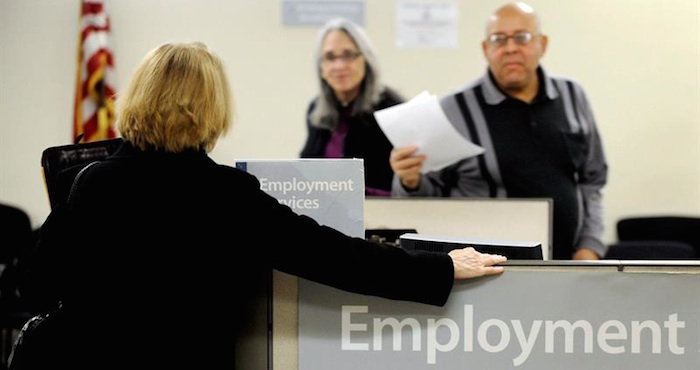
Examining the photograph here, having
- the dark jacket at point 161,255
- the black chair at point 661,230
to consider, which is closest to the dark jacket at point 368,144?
the black chair at point 661,230

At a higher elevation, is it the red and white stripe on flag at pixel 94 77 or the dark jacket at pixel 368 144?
the red and white stripe on flag at pixel 94 77

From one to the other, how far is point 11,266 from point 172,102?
3.62m

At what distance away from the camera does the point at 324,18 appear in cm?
592

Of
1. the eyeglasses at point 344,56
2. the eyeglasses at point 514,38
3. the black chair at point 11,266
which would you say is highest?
the eyeglasses at point 514,38

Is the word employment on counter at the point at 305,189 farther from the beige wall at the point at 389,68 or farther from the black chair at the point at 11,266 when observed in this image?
the beige wall at the point at 389,68

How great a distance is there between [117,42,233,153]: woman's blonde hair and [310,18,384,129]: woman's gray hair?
10.8 ft

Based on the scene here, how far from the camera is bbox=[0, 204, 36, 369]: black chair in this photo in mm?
4961

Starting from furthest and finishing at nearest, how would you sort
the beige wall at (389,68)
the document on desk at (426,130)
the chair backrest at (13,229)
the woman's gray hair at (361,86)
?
the beige wall at (389,68) < the chair backrest at (13,229) < the woman's gray hair at (361,86) < the document on desk at (426,130)

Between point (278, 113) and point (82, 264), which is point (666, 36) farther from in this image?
point (82, 264)

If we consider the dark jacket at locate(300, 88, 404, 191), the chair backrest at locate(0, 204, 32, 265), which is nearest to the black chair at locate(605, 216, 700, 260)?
the dark jacket at locate(300, 88, 404, 191)

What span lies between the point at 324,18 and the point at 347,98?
0.77 meters

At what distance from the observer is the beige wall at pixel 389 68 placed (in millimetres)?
5953

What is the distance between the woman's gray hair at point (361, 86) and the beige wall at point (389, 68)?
1.00 ft

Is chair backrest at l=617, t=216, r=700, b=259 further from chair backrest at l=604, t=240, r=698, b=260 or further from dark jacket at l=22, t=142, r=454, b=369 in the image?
dark jacket at l=22, t=142, r=454, b=369
